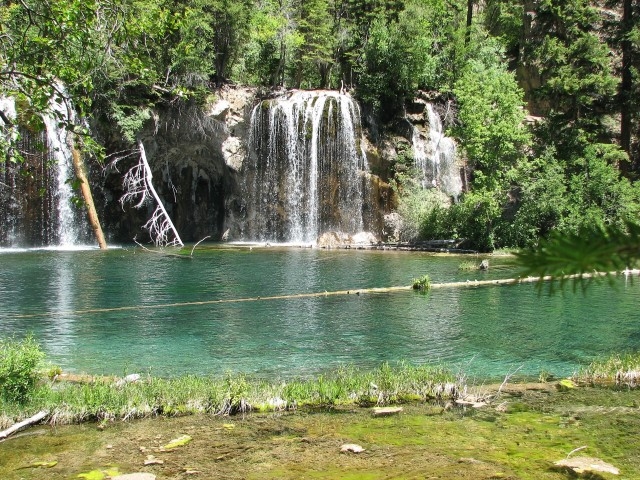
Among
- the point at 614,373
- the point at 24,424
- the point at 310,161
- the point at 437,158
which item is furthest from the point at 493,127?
the point at 24,424

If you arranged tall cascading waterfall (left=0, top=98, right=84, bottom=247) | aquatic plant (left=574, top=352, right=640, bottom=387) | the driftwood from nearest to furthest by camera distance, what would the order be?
1. the driftwood
2. aquatic plant (left=574, top=352, right=640, bottom=387)
3. tall cascading waterfall (left=0, top=98, right=84, bottom=247)

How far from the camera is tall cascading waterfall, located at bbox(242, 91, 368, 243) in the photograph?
34.6m

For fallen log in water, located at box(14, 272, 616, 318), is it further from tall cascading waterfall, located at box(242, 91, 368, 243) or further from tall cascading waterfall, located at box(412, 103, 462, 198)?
tall cascading waterfall, located at box(412, 103, 462, 198)

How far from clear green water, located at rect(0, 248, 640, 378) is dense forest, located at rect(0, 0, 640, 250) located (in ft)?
21.0

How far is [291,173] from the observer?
A: 35.2 meters

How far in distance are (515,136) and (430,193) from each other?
6.27 m

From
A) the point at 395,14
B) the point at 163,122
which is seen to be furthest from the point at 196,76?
the point at 395,14

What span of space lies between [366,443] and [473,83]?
26.4 m

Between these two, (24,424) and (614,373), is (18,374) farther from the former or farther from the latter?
(614,373)

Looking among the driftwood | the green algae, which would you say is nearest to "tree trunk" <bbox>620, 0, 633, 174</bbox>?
the green algae

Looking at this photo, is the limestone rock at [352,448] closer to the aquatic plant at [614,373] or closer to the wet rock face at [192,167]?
the aquatic plant at [614,373]

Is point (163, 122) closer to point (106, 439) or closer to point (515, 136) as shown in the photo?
point (515, 136)

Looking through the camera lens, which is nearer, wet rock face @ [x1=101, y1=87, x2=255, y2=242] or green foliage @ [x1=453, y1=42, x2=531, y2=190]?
green foliage @ [x1=453, y1=42, x2=531, y2=190]

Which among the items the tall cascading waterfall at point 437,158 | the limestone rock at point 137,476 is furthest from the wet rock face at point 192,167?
the limestone rock at point 137,476
